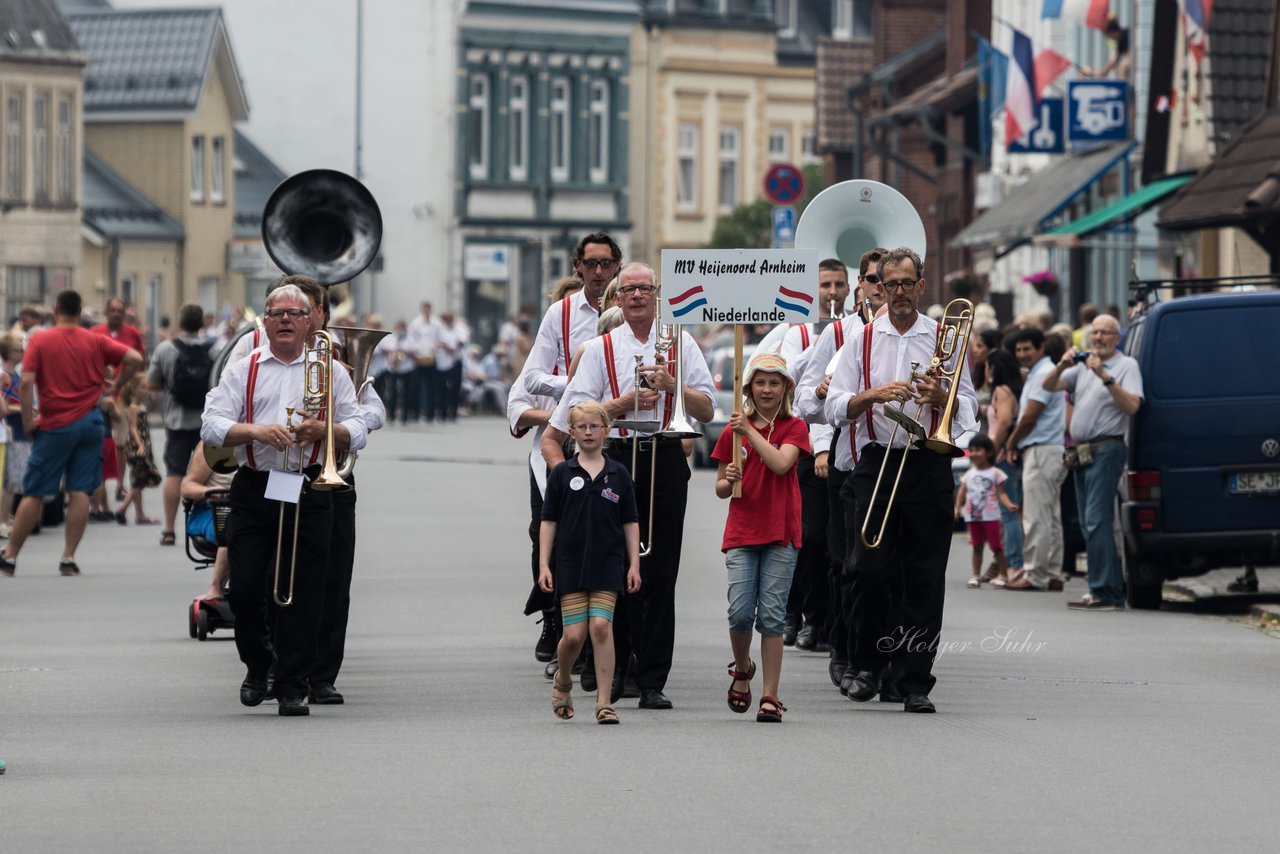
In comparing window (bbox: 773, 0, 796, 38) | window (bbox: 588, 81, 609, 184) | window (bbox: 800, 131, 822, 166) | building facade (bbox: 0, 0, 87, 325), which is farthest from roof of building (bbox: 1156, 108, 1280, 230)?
window (bbox: 773, 0, 796, 38)

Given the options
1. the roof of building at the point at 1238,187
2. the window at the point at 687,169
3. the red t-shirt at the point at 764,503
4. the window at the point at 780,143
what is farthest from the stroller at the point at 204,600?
the window at the point at 780,143

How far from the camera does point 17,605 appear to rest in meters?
16.3

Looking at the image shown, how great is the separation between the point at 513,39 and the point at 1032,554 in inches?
1938

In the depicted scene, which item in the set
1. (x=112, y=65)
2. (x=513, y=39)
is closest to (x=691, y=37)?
(x=513, y=39)

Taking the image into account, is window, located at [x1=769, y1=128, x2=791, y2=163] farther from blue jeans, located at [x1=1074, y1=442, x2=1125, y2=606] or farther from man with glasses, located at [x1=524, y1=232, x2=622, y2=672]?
man with glasses, located at [x1=524, y1=232, x2=622, y2=672]

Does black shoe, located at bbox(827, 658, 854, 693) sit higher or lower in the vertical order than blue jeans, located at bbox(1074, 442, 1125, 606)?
lower

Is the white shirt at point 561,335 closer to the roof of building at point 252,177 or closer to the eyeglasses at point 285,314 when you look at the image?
the eyeglasses at point 285,314

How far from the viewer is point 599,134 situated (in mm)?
67125

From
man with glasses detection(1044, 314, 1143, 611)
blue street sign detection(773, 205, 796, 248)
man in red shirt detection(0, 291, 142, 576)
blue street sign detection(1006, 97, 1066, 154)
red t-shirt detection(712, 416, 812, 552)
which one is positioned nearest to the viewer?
red t-shirt detection(712, 416, 812, 552)

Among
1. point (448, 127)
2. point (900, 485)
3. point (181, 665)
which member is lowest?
point (181, 665)

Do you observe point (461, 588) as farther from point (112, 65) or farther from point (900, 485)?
point (112, 65)

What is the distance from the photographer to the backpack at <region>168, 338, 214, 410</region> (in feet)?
62.4

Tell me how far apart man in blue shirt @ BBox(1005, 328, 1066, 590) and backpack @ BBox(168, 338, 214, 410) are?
5.83 metres

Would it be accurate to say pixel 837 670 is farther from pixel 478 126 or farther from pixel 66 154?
pixel 478 126
